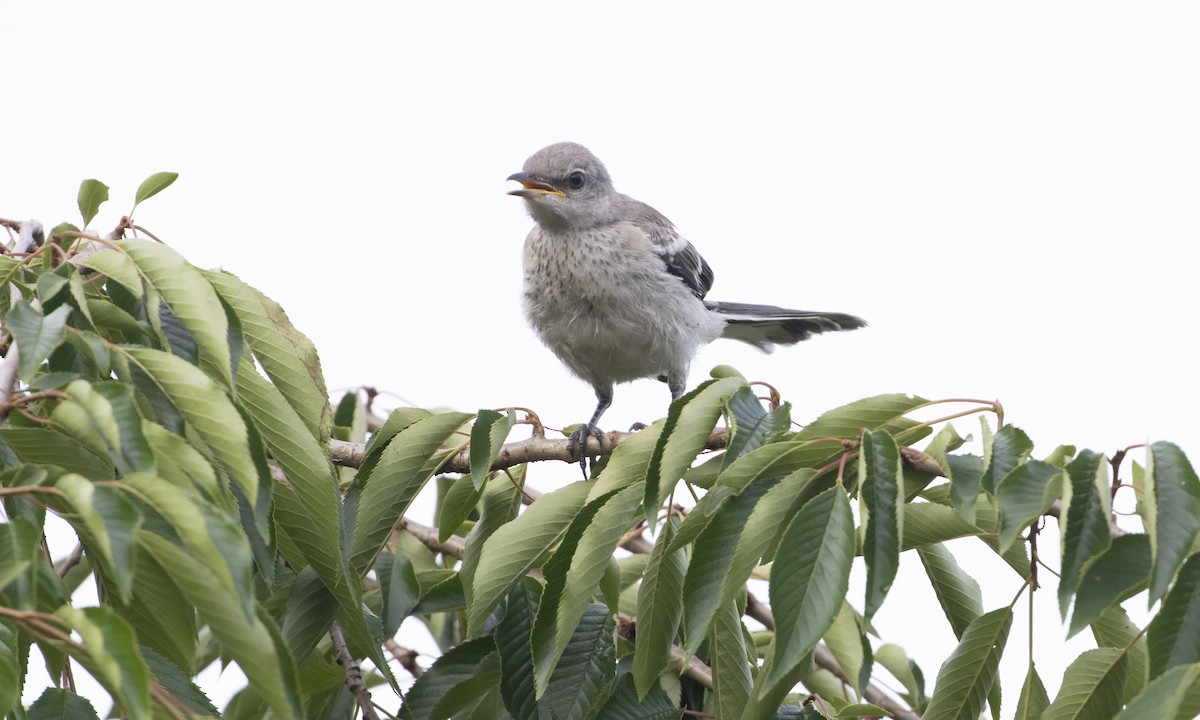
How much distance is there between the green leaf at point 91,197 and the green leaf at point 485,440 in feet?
3.53

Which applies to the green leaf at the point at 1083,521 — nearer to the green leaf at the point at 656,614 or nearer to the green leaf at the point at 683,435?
the green leaf at the point at 683,435

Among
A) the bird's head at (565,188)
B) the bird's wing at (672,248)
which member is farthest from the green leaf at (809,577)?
the bird's wing at (672,248)

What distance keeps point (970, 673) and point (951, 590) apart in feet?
1.33

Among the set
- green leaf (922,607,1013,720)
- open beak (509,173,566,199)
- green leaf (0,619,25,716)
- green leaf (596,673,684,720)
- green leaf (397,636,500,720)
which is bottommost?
green leaf (397,636,500,720)

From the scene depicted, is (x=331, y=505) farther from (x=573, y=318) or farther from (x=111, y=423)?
(x=573, y=318)

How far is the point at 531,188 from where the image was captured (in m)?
5.89

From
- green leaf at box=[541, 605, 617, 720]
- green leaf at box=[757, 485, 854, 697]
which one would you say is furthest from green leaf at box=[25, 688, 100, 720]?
green leaf at box=[757, 485, 854, 697]

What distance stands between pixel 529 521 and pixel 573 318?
3.00 meters

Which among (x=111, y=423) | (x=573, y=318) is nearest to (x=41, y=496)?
(x=111, y=423)

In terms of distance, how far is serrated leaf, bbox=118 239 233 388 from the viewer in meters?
2.06

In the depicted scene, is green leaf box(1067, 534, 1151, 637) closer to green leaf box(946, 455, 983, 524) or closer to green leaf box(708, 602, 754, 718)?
green leaf box(946, 455, 983, 524)

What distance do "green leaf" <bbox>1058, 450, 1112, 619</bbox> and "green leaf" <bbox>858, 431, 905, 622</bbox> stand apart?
0.81 ft

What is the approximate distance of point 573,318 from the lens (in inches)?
217

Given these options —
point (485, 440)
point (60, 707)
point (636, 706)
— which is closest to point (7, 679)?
point (60, 707)
